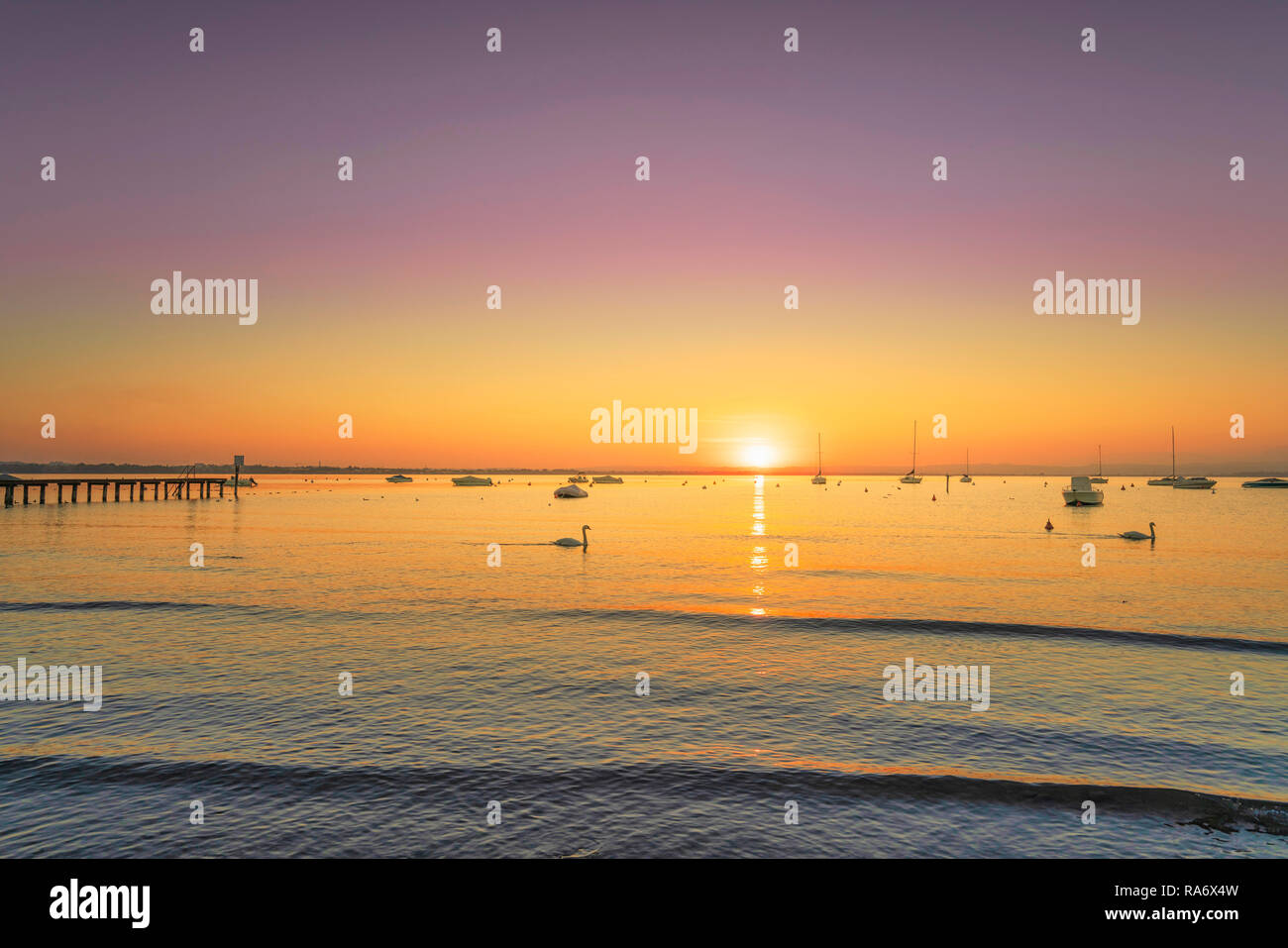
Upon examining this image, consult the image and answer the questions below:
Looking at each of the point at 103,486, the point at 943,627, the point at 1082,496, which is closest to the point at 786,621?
the point at 943,627

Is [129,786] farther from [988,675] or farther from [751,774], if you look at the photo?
[988,675]

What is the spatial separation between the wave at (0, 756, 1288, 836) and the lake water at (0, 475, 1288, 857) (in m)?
0.05

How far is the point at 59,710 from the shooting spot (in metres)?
14.7

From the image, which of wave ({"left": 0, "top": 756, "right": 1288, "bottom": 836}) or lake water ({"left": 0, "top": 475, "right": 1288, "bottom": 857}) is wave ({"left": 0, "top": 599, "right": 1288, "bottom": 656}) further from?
wave ({"left": 0, "top": 756, "right": 1288, "bottom": 836})

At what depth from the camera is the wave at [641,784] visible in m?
10.6

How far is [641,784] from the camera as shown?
36.8 feet

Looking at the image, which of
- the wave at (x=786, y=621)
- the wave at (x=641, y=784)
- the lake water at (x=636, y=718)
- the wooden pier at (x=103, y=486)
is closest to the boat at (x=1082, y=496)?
the lake water at (x=636, y=718)

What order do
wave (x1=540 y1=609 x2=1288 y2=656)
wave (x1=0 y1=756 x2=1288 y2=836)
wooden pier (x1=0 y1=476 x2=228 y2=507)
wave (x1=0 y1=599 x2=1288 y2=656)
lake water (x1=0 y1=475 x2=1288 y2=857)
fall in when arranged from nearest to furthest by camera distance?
lake water (x1=0 y1=475 x2=1288 y2=857), wave (x1=0 y1=756 x2=1288 y2=836), wave (x1=540 y1=609 x2=1288 y2=656), wave (x1=0 y1=599 x2=1288 y2=656), wooden pier (x1=0 y1=476 x2=228 y2=507)

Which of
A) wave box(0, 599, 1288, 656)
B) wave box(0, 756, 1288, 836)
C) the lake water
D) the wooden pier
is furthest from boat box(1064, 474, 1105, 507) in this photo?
the wooden pier

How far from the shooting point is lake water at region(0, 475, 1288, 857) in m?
9.73

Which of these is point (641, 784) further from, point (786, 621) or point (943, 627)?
point (943, 627)

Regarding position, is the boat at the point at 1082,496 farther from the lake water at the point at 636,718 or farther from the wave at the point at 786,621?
the wave at the point at 786,621

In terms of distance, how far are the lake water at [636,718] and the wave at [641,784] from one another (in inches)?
2.0
